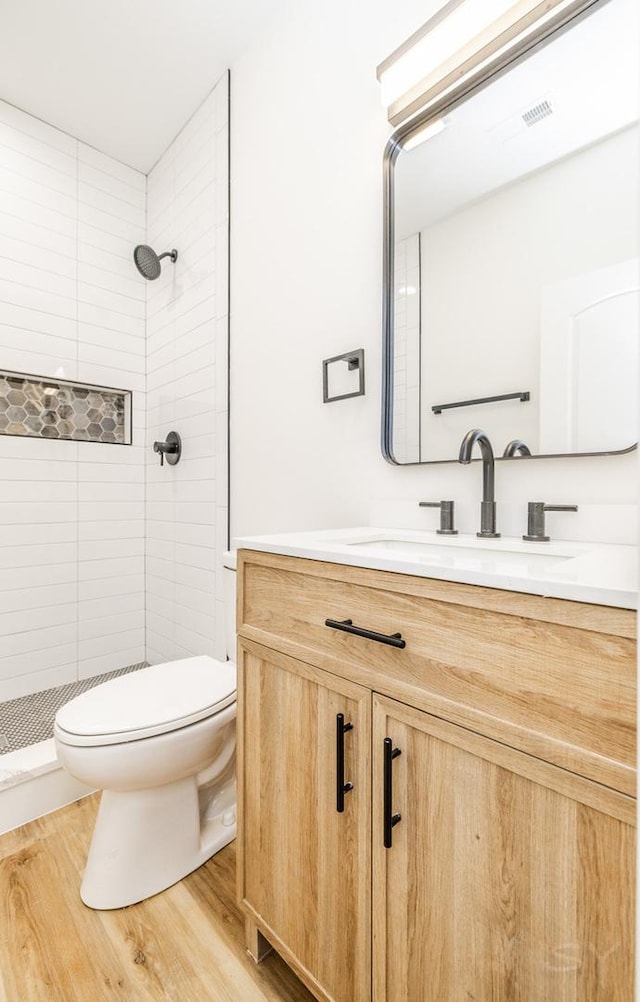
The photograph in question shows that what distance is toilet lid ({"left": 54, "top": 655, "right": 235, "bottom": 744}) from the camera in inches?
44.9

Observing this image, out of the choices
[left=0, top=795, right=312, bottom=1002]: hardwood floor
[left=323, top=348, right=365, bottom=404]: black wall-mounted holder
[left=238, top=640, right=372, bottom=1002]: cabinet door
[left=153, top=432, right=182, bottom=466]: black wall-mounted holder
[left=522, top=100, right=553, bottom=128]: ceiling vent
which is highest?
[left=522, top=100, right=553, bottom=128]: ceiling vent

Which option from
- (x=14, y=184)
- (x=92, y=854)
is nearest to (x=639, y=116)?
(x=92, y=854)

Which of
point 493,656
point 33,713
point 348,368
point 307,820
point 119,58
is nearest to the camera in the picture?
point 493,656

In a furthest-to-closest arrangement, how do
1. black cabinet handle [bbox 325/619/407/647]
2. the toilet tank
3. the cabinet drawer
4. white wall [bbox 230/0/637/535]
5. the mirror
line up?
the toilet tank, white wall [bbox 230/0/637/535], the mirror, black cabinet handle [bbox 325/619/407/647], the cabinet drawer

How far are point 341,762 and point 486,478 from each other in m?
0.65

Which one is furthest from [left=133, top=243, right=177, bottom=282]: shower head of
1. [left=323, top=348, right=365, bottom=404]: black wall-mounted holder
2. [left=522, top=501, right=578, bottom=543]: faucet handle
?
[left=522, top=501, right=578, bottom=543]: faucet handle

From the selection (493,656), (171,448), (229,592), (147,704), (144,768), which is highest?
(171,448)

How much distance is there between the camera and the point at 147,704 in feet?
4.08

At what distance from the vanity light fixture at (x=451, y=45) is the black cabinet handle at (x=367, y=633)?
1229mm

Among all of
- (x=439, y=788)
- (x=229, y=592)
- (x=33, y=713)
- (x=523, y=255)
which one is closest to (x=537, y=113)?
(x=523, y=255)

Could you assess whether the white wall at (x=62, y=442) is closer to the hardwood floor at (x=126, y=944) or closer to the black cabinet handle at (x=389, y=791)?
the hardwood floor at (x=126, y=944)

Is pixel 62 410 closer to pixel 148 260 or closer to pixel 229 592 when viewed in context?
pixel 148 260

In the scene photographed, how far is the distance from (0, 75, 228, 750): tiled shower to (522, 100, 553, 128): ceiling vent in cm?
121

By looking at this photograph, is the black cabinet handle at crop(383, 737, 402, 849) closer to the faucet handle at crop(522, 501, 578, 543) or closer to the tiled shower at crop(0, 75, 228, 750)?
the faucet handle at crop(522, 501, 578, 543)
